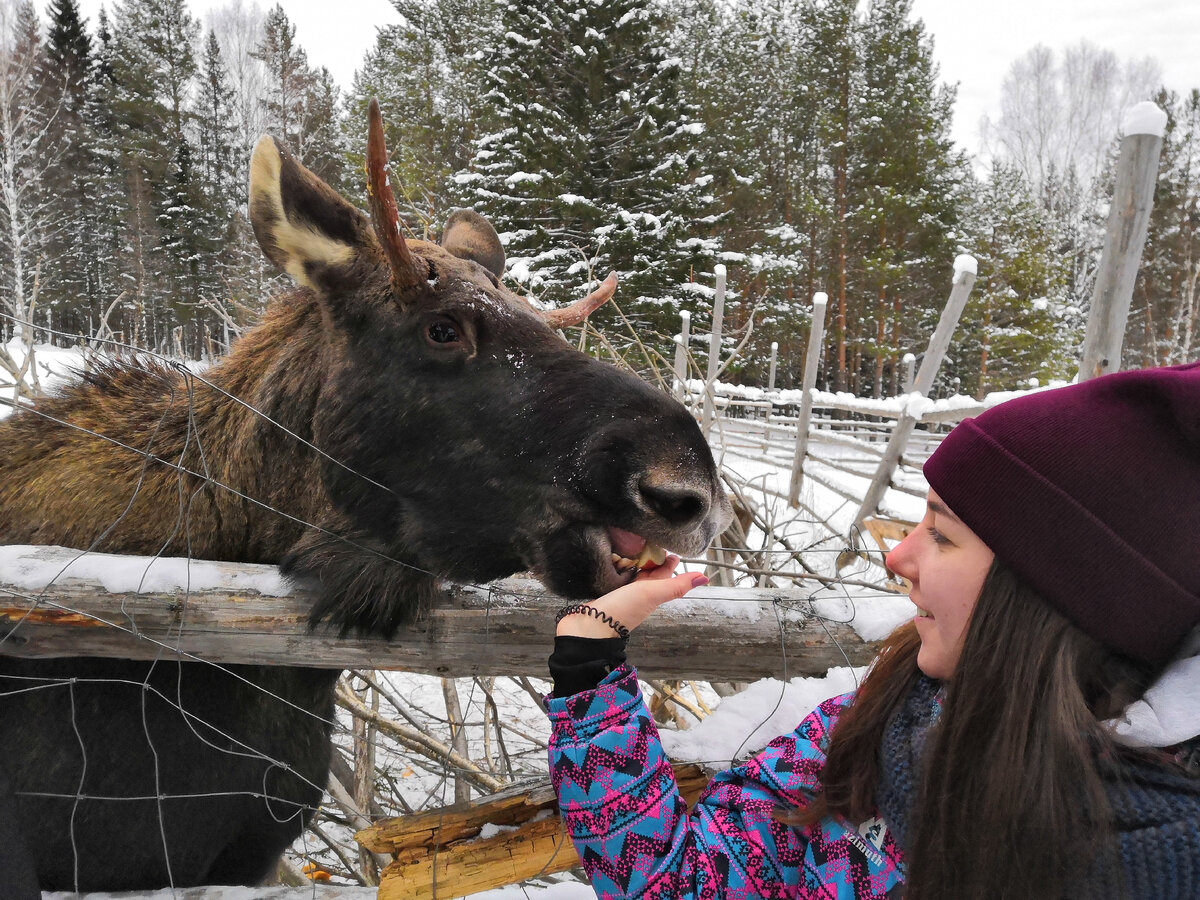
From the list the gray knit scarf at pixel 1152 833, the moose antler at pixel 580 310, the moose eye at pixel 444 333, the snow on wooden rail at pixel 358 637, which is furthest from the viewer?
the moose antler at pixel 580 310

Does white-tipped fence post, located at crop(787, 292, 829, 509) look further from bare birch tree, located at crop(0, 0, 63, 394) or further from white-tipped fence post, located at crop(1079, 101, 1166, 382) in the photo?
bare birch tree, located at crop(0, 0, 63, 394)

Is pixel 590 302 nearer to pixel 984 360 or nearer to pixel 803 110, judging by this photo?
pixel 984 360

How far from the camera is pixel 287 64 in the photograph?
21.8 meters

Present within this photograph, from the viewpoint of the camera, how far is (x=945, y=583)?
1235mm

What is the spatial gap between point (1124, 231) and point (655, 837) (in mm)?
3938

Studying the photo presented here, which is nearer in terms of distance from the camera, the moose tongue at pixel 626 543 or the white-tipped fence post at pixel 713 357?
the moose tongue at pixel 626 543

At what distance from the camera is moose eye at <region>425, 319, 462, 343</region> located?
1894 mm

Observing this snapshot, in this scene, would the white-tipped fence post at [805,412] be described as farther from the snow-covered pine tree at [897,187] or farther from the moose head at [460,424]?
the snow-covered pine tree at [897,187]

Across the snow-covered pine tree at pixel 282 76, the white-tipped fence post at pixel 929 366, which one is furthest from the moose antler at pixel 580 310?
the snow-covered pine tree at pixel 282 76

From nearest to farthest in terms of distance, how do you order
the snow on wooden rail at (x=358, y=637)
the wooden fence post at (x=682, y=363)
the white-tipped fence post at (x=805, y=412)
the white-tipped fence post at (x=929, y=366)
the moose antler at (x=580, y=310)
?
1. the snow on wooden rail at (x=358, y=637)
2. the moose antler at (x=580, y=310)
3. the white-tipped fence post at (x=929, y=366)
4. the wooden fence post at (x=682, y=363)
5. the white-tipped fence post at (x=805, y=412)

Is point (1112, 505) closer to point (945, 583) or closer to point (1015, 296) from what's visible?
point (945, 583)

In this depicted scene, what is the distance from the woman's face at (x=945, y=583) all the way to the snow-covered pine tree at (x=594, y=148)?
1574 cm

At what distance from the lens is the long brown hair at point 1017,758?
1010mm

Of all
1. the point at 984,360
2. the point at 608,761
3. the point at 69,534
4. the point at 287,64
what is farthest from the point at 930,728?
the point at 984,360
